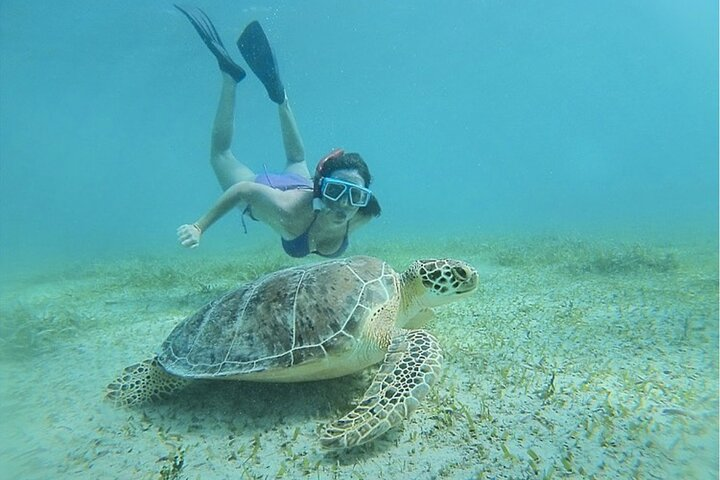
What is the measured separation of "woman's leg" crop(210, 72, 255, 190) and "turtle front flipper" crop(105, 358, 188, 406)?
17.4ft

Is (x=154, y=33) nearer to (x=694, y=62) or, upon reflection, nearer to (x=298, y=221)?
(x=298, y=221)

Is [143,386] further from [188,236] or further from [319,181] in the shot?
[319,181]

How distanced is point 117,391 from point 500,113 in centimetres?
10455

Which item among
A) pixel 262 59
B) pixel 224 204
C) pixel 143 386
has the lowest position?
pixel 143 386

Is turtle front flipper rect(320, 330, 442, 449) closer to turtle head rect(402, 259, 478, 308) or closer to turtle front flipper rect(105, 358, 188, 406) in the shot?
turtle head rect(402, 259, 478, 308)

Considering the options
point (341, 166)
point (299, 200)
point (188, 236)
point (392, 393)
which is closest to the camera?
point (392, 393)

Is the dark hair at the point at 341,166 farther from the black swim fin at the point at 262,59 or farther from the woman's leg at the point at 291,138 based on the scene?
the black swim fin at the point at 262,59

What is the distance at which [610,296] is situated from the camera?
16.0 ft

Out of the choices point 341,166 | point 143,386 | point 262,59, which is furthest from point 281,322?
point 262,59

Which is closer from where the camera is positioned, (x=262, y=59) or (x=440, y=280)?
(x=440, y=280)

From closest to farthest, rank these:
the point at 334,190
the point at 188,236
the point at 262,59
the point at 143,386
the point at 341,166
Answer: the point at 143,386
the point at 188,236
the point at 334,190
the point at 341,166
the point at 262,59

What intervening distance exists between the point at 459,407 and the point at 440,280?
1.00m

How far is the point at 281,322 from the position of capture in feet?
8.93

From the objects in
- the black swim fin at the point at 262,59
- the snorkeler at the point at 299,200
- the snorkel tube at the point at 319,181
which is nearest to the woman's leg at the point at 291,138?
the black swim fin at the point at 262,59
